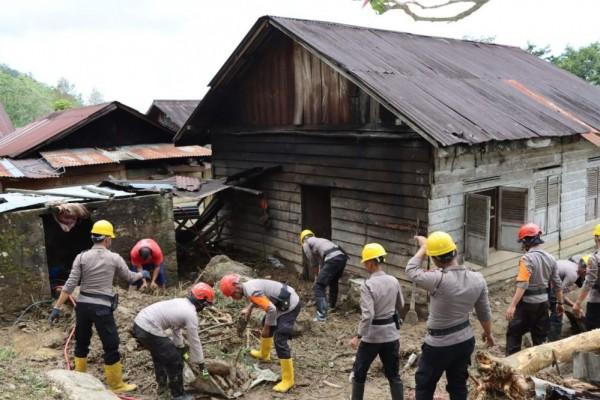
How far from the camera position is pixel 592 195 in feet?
38.7

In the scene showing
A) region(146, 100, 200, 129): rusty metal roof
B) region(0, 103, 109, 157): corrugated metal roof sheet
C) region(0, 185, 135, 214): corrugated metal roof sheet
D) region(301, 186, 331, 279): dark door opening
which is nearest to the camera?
region(0, 185, 135, 214): corrugated metal roof sheet

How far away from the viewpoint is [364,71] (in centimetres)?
894

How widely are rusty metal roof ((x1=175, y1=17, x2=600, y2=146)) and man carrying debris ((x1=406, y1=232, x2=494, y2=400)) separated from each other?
Result: 3244 millimetres

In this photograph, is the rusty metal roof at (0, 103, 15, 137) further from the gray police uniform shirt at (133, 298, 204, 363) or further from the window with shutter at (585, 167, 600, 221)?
the window with shutter at (585, 167, 600, 221)

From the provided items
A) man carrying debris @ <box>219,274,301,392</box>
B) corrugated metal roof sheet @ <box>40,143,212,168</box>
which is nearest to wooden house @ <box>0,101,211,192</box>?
corrugated metal roof sheet @ <box>40,143,212,168</box>

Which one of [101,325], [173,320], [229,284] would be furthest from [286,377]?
[101,325]

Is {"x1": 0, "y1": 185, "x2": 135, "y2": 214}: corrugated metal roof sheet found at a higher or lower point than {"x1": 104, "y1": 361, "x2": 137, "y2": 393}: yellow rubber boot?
higher

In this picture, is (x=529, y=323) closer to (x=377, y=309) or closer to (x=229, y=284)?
(x=377, y=309)

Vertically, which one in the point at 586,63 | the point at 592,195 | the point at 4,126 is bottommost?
the point at 592,195

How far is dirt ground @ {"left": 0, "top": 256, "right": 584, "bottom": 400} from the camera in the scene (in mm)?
6164

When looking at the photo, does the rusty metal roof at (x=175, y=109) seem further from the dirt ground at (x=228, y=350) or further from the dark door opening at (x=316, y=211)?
the dirt ground at (x=228, y=350)

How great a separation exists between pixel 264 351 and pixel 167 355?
1720 millimetres

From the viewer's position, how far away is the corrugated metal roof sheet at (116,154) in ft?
51.3

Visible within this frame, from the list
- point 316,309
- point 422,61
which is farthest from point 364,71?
point 316,309
